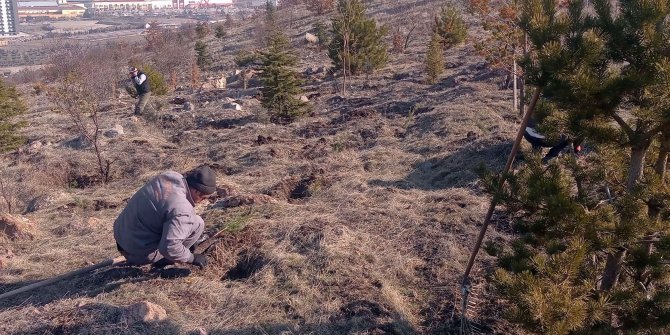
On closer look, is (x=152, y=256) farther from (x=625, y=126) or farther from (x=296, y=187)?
(x=625, y=126)

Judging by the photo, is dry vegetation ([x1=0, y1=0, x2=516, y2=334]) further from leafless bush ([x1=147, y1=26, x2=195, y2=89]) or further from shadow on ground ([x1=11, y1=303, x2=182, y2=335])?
leafless bush ([x1=147, y1=26, x2=195, y2=89])

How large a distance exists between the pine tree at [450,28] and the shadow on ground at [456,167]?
31.6 feet

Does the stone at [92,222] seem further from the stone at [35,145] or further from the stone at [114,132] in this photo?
the stone at [35,145]

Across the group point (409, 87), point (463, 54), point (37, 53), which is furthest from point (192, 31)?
point (409, 87)

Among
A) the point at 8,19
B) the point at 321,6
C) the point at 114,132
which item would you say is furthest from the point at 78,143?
the point at 8,19

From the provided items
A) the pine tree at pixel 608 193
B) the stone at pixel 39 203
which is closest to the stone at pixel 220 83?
the stone at pixel 39 203

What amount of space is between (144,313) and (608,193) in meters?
2.96

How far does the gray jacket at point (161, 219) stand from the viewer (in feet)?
12.9

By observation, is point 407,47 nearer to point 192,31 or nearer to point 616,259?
point 616,259

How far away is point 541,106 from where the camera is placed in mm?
2891

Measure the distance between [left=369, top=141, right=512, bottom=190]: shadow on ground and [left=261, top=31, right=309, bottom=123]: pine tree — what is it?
13.9 ft

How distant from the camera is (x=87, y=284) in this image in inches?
174

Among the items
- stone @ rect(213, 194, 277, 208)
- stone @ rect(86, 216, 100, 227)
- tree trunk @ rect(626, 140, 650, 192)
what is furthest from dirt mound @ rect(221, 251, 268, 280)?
tree trunk @ rect(626, 140, 650, 192)

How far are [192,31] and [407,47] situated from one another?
22268 mm
